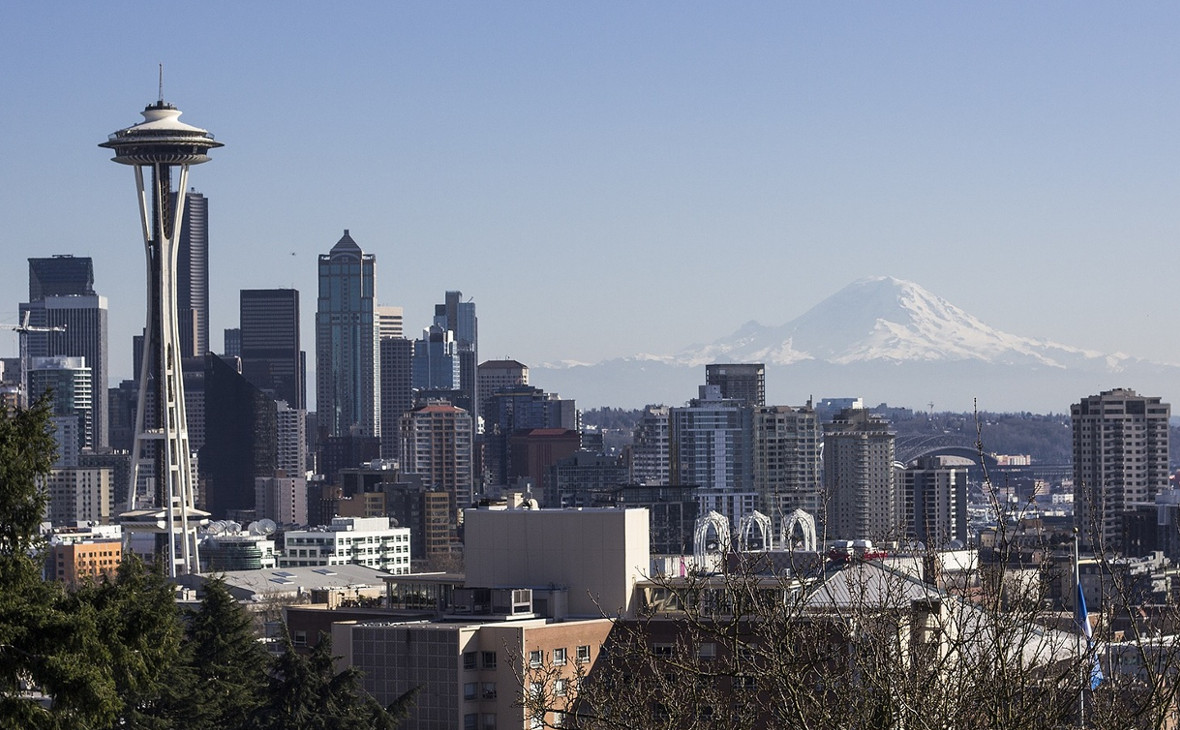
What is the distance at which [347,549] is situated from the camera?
194 meters

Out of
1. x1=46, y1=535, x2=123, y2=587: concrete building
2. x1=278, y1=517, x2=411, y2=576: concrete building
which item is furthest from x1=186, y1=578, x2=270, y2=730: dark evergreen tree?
x1=278, y1=517, x2=411, y2=576: concrete building

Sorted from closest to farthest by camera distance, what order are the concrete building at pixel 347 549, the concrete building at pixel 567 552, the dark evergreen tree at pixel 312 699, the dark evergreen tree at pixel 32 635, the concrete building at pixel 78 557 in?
the dark evergreen tree at pixel 32 635 → the dark evergreen tree at pixel 312 699 → the concrete building at pixel 567 552 → the concrete building at pixel 78 557 → the concrete building at pixel 347 549

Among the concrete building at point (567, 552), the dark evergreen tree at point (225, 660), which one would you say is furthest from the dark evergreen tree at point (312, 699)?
the concrete building at point (567, 552)

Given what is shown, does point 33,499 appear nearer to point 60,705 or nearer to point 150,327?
point 60,705

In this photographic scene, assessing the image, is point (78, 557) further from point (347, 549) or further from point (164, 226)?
point (164, 226)

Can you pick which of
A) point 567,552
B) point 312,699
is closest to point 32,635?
point 312,699

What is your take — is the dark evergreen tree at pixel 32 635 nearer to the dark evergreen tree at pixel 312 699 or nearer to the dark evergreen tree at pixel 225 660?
the dark evergreen tree at pixel 225 660

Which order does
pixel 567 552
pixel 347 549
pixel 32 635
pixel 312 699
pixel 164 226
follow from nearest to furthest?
pixel 32 635 < pixel 312 699 < pixel 567 552 < pixel 164 226 < pixel 347 549

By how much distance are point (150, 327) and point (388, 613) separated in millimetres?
82749

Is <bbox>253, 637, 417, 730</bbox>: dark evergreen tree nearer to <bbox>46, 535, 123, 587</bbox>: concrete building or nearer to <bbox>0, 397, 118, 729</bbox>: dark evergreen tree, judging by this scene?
<bbox>0, 397, 118, 729</bbox>: dark evergreen tree

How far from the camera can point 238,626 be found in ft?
137

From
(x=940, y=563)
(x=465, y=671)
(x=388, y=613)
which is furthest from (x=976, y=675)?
(x=388, y=613)

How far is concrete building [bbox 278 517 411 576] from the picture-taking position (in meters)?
191

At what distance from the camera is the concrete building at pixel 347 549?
19100cm
